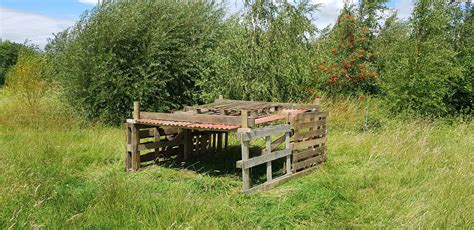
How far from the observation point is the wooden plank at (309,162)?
7436 millimetres

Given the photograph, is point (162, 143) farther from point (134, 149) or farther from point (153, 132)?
point (134, 149)

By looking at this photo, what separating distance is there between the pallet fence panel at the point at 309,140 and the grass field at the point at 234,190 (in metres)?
0.34

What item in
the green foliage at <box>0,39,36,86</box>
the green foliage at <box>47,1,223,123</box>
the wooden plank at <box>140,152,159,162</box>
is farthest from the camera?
the green foliage at <box>0,39,36,86</box>

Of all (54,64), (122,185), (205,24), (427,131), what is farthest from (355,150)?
(54,64)

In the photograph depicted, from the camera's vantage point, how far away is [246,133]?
6.29 m

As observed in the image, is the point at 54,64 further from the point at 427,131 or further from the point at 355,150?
the point at 427,131

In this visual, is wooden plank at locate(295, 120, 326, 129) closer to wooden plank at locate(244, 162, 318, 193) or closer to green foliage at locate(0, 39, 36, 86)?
wooden plank at locate(244, 162, 318, 193)

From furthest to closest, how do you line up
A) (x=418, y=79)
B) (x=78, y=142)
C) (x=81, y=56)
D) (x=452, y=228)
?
1. (x=81, y=56)
2. (x=418, y=79)
3. (x=78, y=142)
4. (x=452, y=228)

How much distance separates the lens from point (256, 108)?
786 cm

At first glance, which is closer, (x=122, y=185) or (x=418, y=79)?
(x=122, y=185)

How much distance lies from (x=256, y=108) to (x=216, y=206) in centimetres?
A: 298

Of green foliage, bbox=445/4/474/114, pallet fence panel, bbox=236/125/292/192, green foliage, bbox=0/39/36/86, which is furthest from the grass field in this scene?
green foliage, bbox=0/39/36/86

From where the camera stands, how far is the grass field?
475 cm

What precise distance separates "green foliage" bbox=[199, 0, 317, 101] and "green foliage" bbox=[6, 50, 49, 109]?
20.2 feet
